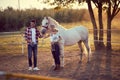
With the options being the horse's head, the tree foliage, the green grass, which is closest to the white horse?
the horse's head

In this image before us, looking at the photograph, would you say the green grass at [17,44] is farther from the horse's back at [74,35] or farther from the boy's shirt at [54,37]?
the boy's shirt at [54,37]

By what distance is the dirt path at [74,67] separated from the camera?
9.46 meters

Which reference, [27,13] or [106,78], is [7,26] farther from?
[106,78]

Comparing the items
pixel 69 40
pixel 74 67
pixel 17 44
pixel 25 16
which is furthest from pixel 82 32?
pixel 25 16

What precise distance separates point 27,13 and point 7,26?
3808 millimetres

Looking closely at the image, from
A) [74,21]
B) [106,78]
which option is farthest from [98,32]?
[74,21]

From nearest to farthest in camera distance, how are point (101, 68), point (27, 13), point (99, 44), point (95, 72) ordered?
point (95, 72), point (101, 68), point (99, 44), point (27, 13)

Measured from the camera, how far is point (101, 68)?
1070 centimetres

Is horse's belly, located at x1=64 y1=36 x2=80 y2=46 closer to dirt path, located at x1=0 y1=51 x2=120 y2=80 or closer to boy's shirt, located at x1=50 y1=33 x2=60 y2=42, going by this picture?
dirt path, located at x1=0 y1=51 x2=120 y2=80

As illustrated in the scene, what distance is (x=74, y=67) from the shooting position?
1086 cm

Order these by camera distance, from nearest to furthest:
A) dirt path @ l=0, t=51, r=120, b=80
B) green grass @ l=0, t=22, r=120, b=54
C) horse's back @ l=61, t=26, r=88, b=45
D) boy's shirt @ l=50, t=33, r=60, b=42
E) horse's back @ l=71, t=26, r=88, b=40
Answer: dirt path @ l=0, t=51, r=120, b=80
boy's shirt @ l=50, t=33, r=60, b=42
horse's back @ l=61, t=26, r=88, b=45
horse's back @ l=71, t=26, r=88, b=40
green grass @ l=0, t=22, r=120, b=54

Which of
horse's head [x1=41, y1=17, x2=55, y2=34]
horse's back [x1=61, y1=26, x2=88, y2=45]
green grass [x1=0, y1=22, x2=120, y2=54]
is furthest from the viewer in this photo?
green grass [x1=0, y1=22, x2=120, y2=54]

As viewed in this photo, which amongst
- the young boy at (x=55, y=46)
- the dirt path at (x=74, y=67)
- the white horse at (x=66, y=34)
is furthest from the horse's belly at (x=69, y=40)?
the young boy at (x=55, y=46)

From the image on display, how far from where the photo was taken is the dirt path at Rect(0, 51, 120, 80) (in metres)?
9.46
